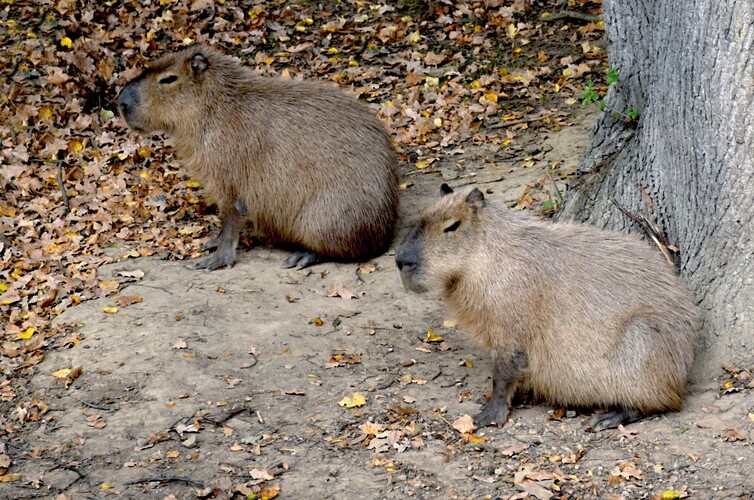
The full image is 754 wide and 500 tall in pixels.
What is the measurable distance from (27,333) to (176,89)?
7.93 ft

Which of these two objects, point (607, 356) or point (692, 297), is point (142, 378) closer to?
point (607, 356)

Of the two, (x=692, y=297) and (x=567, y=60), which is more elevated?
(x=567, y=60)

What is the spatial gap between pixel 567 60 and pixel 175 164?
4.31 meters

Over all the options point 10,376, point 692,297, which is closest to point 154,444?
point 10,376

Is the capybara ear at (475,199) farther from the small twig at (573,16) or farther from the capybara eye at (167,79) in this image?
the small twig at (573,16)

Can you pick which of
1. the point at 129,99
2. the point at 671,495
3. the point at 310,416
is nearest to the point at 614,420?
the point at 671,495

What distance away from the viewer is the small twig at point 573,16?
1039cm

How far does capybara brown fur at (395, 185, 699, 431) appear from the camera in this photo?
4.82 metres

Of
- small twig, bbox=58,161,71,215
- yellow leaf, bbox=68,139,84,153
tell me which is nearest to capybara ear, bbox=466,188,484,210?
small twig, bbox=58,161,71,215

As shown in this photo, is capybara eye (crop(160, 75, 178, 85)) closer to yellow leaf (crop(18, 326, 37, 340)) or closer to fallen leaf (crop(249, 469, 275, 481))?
yellow leaf (crop(18, 326, 37, 340))

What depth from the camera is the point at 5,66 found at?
9.50 m

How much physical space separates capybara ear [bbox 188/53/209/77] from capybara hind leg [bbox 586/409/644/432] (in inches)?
166

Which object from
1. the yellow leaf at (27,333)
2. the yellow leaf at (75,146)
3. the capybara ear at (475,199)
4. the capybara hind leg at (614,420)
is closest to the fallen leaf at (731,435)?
the capybara hind leg at (614,420)

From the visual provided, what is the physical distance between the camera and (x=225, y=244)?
278 inches
